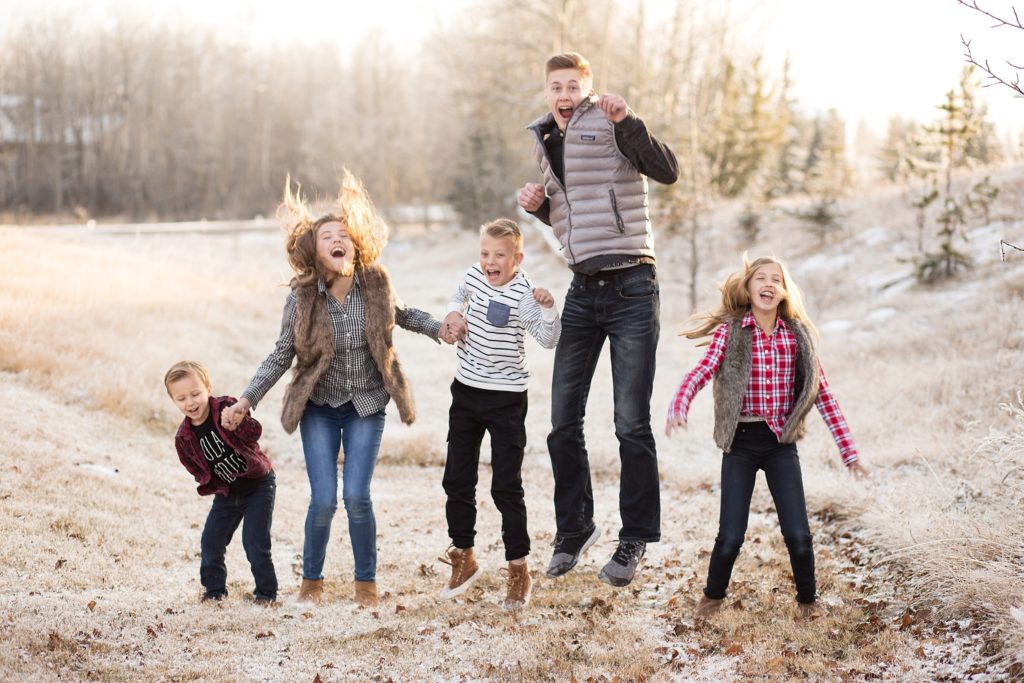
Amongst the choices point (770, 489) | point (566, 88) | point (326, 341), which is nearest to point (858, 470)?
point (770, 489)

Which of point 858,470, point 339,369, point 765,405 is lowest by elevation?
point 858,470

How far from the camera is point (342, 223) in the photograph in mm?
5578

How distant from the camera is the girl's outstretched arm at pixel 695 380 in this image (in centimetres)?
482

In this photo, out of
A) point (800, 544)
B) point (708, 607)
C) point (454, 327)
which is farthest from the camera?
point (708, 607)

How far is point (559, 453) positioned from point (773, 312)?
1.44 m

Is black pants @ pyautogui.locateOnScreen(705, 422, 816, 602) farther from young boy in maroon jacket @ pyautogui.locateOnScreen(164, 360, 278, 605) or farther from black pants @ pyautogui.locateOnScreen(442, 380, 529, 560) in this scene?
young boy in maroon jacket @ pyautogui.locateOnScreen(164, 360, 278, 605)

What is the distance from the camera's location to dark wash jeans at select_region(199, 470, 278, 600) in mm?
5543

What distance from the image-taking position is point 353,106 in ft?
190

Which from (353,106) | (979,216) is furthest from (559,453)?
(353,106)

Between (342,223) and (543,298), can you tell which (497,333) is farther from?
(342,223)

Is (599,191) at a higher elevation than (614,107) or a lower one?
lower

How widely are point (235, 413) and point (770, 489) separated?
9.73 ft

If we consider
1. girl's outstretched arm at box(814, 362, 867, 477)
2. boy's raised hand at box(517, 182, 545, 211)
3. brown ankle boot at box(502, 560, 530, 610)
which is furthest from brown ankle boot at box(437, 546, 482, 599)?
girl's outstretched arm at box(814, 362, 867, 477)

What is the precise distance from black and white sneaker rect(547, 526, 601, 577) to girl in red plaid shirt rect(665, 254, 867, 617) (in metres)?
0.74
